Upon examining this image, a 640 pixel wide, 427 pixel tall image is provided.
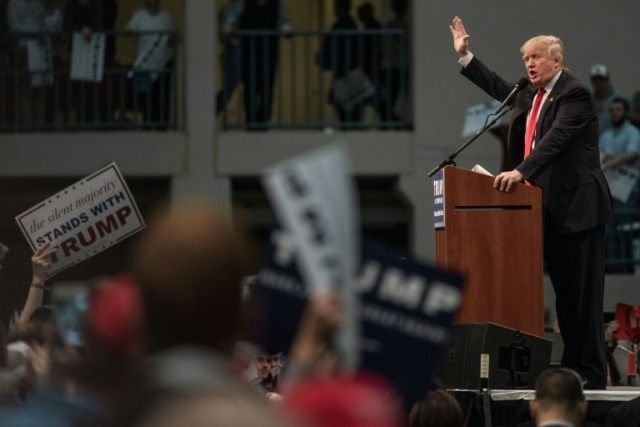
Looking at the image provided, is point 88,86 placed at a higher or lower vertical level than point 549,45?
lower

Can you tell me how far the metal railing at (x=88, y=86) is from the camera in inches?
667

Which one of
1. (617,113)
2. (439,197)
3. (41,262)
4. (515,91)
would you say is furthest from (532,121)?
(617,113)

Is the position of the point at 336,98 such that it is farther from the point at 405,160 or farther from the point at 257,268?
the point at 257,268

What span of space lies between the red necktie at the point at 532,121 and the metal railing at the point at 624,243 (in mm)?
7830

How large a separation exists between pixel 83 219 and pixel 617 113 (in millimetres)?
7455

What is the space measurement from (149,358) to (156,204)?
15.3 meters

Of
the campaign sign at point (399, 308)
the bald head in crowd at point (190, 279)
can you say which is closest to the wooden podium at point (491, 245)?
the campaign sign at point (399, 308)

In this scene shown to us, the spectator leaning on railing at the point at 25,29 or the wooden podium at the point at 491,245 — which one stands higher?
the spectator leaning on railing at the point at 25,29

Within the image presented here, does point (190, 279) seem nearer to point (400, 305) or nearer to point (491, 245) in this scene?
point (400, 305)

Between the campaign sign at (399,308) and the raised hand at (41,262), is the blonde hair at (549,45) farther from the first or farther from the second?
the campaign sign at (399,308)

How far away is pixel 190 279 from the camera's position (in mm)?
2514

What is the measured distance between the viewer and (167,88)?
17234mm

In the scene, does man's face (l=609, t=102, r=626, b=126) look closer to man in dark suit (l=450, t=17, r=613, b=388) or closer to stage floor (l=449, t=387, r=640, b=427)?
man in dark suit (l=450, t=17, r=613, b=388)

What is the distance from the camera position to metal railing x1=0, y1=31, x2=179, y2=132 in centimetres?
1694
